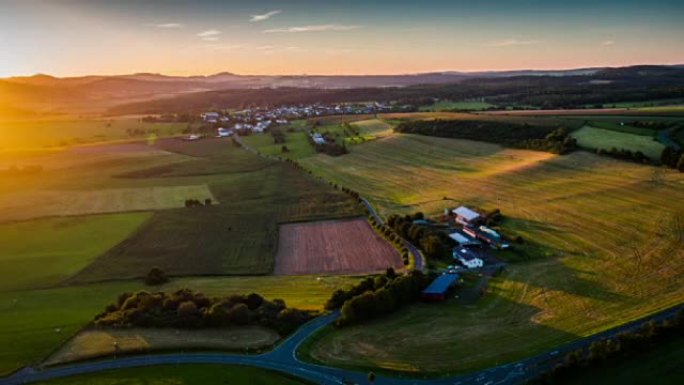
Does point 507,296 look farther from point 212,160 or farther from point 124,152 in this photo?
point 124,152

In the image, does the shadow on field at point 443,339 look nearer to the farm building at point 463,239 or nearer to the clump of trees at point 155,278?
the farm building at point 463,239

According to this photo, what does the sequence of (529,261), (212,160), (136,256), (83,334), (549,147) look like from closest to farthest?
(83,334), (529,261), (136,256), (549,147), (212,160)

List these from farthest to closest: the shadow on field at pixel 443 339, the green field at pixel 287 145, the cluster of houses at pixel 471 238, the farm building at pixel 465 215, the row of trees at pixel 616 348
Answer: the green field at pixel 287 145 < the farm building at pixel 465 215 < the cluster of houses at pixel 471 238 < the shadow on field at pixel 443 339 < the row of trees at pixel 616 348

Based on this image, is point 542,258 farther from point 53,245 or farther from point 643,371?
point 53,245

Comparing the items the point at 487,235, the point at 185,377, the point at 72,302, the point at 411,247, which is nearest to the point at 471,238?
the point at 487,235

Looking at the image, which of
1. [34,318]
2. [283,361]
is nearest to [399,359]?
[283,361]

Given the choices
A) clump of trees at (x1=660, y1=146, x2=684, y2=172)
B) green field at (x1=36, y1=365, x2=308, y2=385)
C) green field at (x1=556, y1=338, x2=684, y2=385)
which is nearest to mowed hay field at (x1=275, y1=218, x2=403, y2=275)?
green field at (x1=36, y1=365, x2=308, y2=385)

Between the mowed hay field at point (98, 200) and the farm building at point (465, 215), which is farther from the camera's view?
the mowed hay field at point (98, 200)

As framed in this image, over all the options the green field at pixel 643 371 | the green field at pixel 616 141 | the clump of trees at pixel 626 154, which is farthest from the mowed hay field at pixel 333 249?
the green field at pixel 616 141
